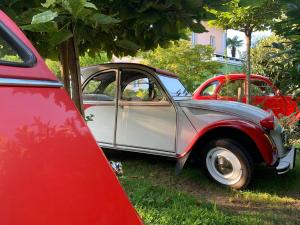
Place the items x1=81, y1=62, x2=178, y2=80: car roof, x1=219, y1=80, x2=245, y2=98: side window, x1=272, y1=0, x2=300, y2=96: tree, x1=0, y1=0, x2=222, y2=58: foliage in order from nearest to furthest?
x1=0, y1=0, x2=222, y2=58: foliage < x1=272, y1=0, x2=300, y2=96: tree < x1=81, y1=62, x2=178, y2=80: car roof < x1=219, y1=80, x2=245, y2=98: side window

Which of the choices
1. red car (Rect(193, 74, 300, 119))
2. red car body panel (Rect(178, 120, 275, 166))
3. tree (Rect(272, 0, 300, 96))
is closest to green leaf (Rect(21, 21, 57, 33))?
tree (Rect(272, 0, 300, 96))

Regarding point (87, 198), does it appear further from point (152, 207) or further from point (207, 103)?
point (207, 103)

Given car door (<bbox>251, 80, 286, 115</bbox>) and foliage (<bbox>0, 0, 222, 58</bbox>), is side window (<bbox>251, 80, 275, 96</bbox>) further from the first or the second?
foliage (<bbox>0, 0, 222, 58</bbox>)

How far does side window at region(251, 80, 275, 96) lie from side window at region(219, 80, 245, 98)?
332 millimetres

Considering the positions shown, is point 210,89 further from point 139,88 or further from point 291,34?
point 291,34

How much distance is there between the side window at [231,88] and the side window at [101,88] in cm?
472

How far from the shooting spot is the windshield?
667 centimetres

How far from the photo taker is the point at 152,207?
15.4 feet

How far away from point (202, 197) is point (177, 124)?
123 cm

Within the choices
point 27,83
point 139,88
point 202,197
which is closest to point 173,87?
point 139,88

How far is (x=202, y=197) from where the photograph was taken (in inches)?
217

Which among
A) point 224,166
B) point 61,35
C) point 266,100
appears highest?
point 61,35

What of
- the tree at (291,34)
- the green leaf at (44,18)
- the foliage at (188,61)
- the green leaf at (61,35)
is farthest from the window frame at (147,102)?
the foliage at (188,61)

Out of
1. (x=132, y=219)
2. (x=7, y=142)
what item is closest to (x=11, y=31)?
(x=7, y=142)
